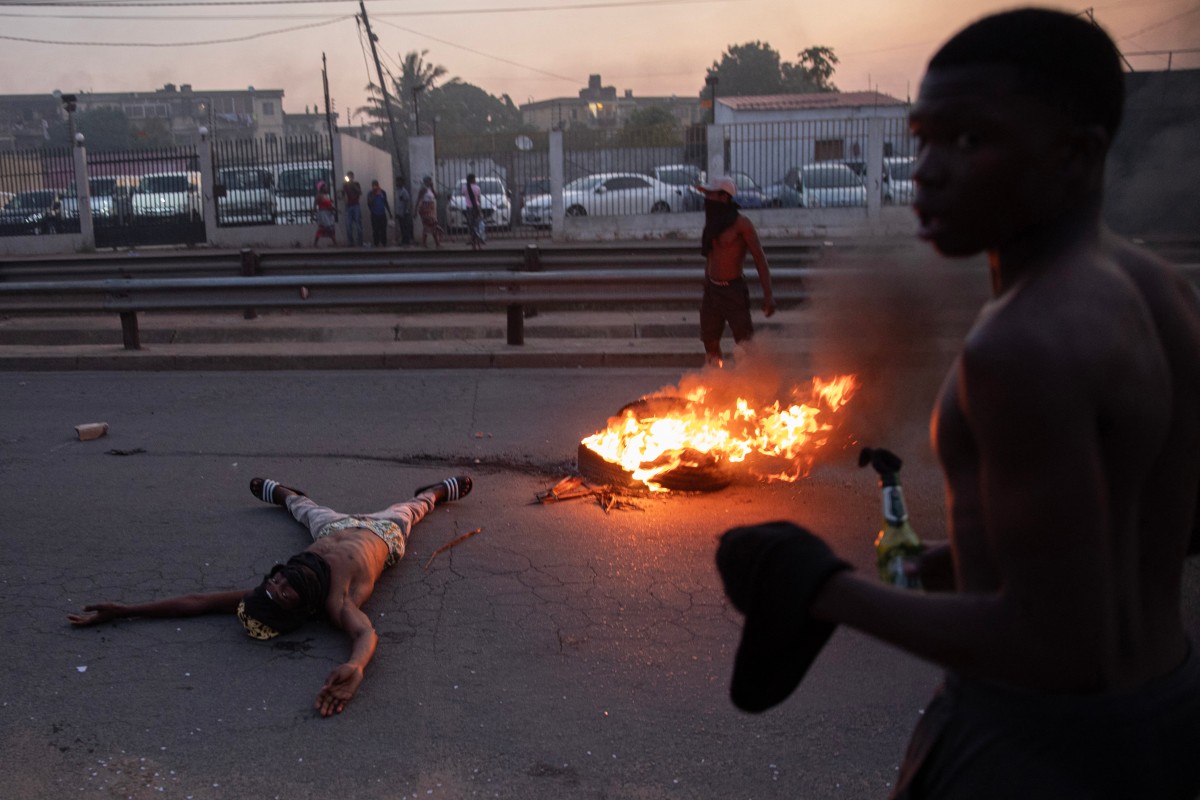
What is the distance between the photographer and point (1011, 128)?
144cm

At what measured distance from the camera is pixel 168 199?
25844mm

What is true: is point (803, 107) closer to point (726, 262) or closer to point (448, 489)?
point (726, 262)

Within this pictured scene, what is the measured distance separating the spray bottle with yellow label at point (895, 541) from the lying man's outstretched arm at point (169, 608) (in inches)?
139

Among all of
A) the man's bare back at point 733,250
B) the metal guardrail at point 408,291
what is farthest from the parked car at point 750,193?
the man's bare back at point 733,250

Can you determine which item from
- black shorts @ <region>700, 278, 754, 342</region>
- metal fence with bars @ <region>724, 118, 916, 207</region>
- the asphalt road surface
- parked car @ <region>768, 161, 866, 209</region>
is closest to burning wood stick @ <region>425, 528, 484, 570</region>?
the asphalt road surface

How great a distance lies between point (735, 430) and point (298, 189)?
21.0 m

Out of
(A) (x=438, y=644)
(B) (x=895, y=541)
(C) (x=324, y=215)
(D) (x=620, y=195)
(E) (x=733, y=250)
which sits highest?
(D) (x=620, y=195)

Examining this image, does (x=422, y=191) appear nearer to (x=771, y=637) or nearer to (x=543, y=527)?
(x=543, y=527)

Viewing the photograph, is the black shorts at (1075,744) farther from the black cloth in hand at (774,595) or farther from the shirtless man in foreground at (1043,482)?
the black cloth in hand at (774,595)

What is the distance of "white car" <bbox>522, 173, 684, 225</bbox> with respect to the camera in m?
25.6

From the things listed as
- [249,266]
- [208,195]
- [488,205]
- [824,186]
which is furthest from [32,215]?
[824,186]

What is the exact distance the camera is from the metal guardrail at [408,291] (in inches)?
443

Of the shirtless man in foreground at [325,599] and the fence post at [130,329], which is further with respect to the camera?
the fence post at [130,329]

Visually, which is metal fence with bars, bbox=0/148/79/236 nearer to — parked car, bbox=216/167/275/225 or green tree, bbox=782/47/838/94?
parked car, bbox=216/167/275/225
